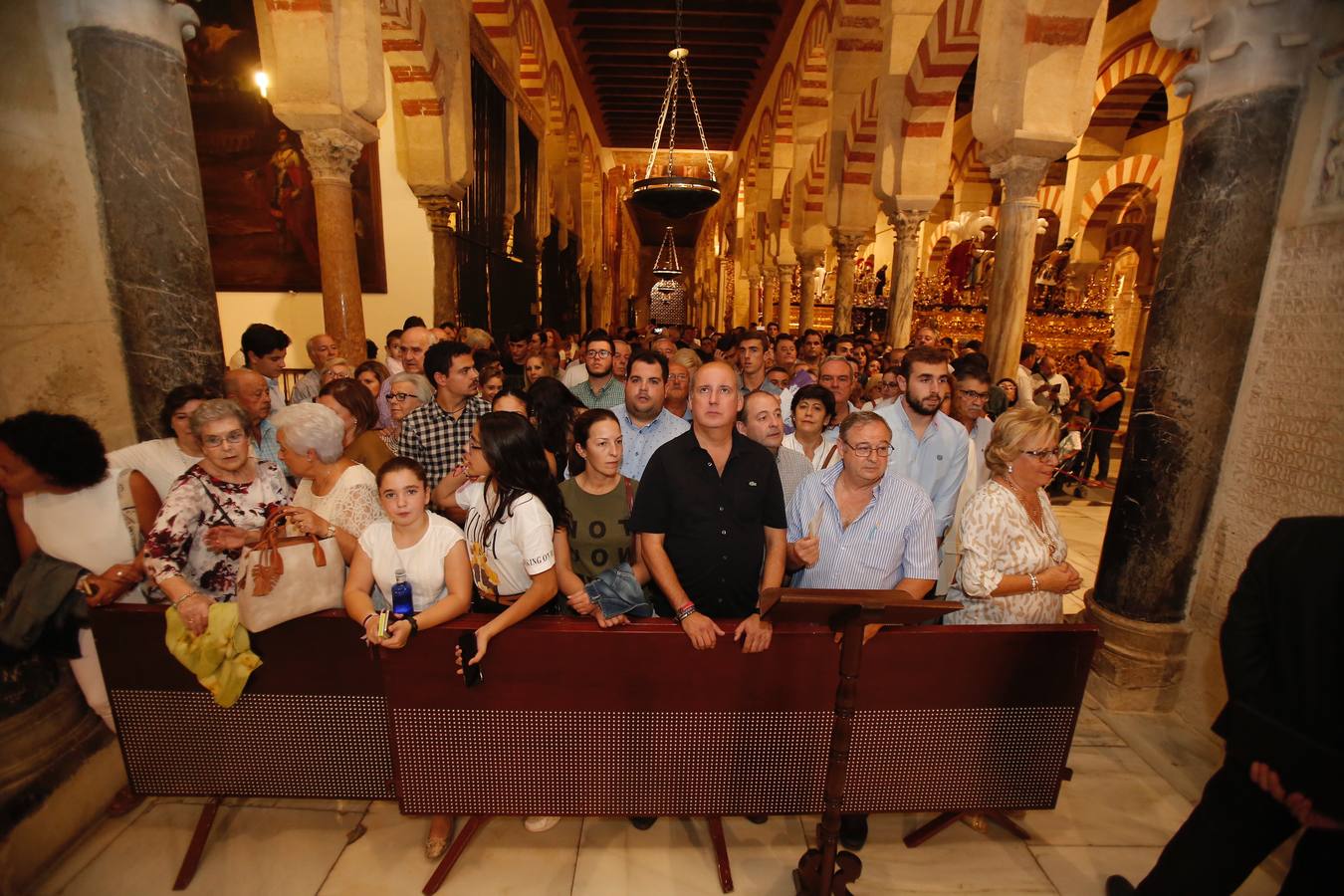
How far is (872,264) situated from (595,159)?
936 cm

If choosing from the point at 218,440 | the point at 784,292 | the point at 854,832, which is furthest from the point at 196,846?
the point at 784,292

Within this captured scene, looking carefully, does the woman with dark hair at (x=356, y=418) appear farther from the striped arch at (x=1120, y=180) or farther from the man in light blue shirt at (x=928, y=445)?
the striped arch at (x=1120, y=180)

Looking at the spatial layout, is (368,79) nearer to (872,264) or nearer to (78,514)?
(78,514)

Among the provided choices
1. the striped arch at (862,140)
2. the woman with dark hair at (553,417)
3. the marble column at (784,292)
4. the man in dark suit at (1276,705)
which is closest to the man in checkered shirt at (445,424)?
the woman with dark hair at (553,417)

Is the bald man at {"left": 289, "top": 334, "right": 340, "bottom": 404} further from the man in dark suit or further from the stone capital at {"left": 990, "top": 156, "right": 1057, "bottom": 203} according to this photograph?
the stone capital at {"left": 990, "top": 156, "right": 1057, "bottom": 203}

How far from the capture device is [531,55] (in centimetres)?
1116

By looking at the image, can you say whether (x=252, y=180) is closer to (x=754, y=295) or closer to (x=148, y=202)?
(x=148, y=202)

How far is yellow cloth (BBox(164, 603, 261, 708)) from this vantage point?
195 centimetres

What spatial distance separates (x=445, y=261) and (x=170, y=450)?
6.19m

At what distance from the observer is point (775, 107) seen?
13.8 m

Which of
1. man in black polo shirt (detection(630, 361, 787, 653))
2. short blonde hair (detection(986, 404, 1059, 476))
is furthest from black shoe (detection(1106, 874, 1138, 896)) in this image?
man in black polo shirt (detection(630, 361, 787, 653))

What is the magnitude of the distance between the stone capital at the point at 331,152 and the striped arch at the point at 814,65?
7.73 meters

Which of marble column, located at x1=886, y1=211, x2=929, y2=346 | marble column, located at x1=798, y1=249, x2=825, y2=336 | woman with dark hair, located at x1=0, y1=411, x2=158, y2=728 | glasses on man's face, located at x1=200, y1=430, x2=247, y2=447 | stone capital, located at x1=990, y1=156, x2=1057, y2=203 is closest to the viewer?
woman with dark hair, located at x1=0, y1=411, x2=158, y2=728

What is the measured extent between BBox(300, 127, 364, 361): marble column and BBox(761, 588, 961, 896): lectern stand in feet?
17.3
